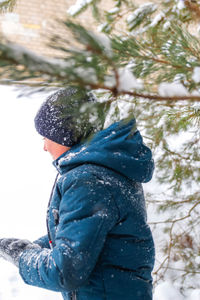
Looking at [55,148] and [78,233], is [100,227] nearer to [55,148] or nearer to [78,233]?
[78,233]

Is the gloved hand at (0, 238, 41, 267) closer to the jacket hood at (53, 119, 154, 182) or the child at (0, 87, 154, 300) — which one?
the child at (0, 87, 154, 300)

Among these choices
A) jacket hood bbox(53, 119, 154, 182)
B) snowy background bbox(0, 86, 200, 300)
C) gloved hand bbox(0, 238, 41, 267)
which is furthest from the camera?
snowy background bbox(0, 86, 200, 300)

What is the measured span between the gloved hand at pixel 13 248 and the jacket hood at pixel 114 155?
0.38 metres

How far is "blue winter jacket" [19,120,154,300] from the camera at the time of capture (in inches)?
46.9

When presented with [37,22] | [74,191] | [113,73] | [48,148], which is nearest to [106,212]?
[74,191]

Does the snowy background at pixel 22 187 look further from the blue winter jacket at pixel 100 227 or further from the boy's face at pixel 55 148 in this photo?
the blue winter jacket at pixel 100 227

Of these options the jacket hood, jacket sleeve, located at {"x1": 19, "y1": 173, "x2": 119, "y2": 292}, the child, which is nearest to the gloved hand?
the child

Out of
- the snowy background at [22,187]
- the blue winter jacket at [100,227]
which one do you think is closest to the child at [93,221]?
the blue winter jacket at [100,227]

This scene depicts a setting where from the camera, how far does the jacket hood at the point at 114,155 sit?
4.39 feet

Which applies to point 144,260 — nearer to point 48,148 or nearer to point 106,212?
point 106,212

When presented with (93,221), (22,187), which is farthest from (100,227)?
(22,187)

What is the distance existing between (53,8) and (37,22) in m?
0.55

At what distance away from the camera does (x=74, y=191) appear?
48.9 inches

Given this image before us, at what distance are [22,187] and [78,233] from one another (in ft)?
12.3
